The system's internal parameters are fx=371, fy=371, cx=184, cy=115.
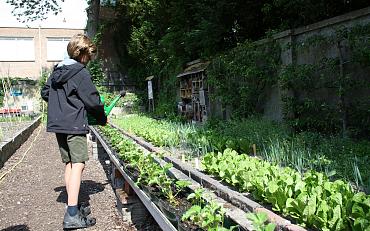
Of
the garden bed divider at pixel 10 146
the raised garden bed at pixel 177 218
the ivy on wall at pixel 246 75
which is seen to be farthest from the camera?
the ivy on wall at pixel 246 75

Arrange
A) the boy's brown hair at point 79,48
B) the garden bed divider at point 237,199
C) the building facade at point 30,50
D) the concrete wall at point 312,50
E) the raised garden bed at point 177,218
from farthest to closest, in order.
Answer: the building facade at point 30,50 < the concrete wall at point 312,50 < the boy's brown hair at point 79,48 < the raised garden bed at point 177,218 < the garden bed divider at point 237,199

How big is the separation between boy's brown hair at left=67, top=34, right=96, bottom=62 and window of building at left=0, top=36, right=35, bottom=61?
24.6 meters

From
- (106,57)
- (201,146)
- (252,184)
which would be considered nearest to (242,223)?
(252,184)

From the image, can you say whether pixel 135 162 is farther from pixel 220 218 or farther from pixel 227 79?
pixel 227 79

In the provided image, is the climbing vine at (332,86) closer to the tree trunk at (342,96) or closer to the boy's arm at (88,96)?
the tree trunk at (342,96)

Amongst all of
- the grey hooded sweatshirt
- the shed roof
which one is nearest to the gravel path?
the grey hooded sweatshirt

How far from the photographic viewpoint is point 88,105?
10.5 feet

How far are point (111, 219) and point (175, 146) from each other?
1897 millimetres

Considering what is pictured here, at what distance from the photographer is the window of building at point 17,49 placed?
25.7m

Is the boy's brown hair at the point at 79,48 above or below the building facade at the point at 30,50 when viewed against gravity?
below

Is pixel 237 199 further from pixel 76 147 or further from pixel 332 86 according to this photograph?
pixel 332 86

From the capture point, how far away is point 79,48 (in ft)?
11.0

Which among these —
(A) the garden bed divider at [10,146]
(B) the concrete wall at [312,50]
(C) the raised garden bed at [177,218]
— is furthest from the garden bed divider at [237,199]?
(A) the garden bed divider at [10,146]

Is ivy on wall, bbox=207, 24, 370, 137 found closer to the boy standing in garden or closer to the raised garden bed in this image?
the raised garden bed
